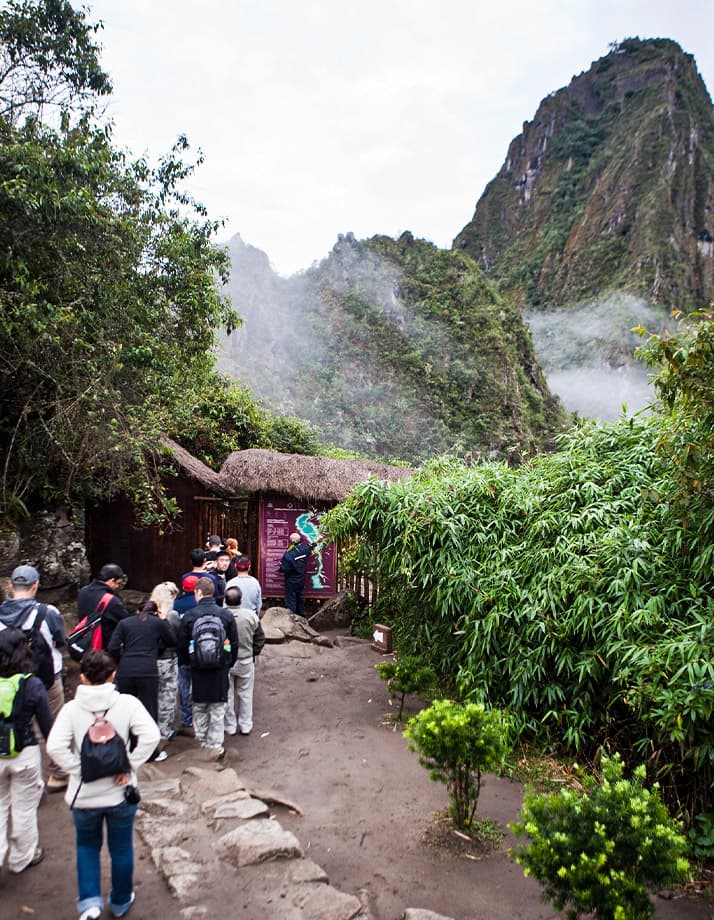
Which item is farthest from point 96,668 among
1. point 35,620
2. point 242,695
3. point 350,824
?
point 242,695

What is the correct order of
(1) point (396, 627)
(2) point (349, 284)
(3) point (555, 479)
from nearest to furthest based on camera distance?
(3) point (555, 479)
(1) point (396, 627)
(2) point (349, 284)

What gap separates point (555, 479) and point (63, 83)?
8306mm

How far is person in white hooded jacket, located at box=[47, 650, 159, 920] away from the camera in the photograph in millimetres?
2723

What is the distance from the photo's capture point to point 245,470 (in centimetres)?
960

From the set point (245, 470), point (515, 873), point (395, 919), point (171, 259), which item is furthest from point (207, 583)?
point (171, 259)

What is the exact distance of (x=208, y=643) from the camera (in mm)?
4484

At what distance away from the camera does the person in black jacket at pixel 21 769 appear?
307cm

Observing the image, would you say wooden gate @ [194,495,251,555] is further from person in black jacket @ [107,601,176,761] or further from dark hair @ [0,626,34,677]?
dark hair @ [0,626,34,677]

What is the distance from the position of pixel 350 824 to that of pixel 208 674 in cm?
148

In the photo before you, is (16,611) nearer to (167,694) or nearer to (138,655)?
(138,655)

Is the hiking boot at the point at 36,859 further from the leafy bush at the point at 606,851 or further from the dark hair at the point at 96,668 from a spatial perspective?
the leafy bush at the point at 606,851

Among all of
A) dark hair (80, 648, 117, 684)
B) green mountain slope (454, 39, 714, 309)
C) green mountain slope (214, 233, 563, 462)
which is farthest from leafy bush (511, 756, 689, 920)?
green mountain slope (454, 39, 714, 309)

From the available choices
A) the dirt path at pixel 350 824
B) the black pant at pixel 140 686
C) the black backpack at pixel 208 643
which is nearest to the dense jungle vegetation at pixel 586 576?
the dirt path at pixel 350 824

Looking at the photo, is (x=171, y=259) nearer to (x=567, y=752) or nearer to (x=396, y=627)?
(x=396, y=627)
